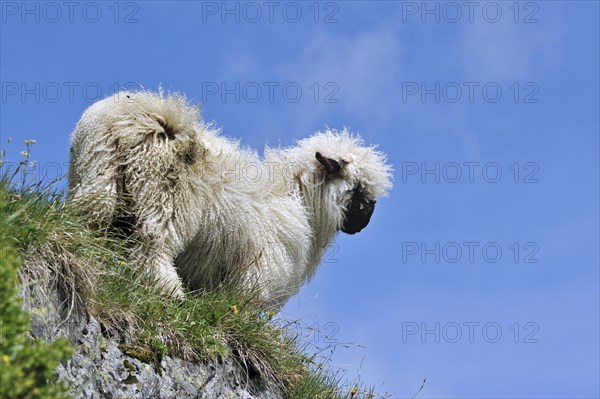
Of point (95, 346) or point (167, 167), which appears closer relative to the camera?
point (95, 346)

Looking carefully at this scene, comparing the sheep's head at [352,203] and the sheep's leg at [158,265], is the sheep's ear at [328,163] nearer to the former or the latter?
the sheep's head at [352,203]

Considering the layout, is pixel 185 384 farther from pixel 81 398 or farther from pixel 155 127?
pixel 155 127

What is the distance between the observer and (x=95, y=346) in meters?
5.95

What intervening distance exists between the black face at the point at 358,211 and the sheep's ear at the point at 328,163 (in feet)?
1.11

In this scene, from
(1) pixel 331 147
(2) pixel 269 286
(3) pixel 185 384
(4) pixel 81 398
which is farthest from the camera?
(1) pixel 331 147

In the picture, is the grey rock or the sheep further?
the sheep

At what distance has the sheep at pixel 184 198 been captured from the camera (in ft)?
23.4

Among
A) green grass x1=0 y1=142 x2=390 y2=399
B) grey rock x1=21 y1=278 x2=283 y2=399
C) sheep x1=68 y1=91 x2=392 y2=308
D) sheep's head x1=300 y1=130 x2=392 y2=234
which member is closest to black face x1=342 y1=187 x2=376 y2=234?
sheep's head x1=300 y1=130 x2=392 y2=234

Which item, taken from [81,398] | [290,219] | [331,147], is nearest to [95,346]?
[81,398]

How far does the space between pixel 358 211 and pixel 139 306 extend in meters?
3.35

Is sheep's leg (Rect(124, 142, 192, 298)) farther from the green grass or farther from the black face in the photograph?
the black face

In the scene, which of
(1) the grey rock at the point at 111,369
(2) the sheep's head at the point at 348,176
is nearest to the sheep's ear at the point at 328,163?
(2) the sheep's head at the point at 348,176

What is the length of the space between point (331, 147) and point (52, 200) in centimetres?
368

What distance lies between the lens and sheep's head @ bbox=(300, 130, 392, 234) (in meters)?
9.09
